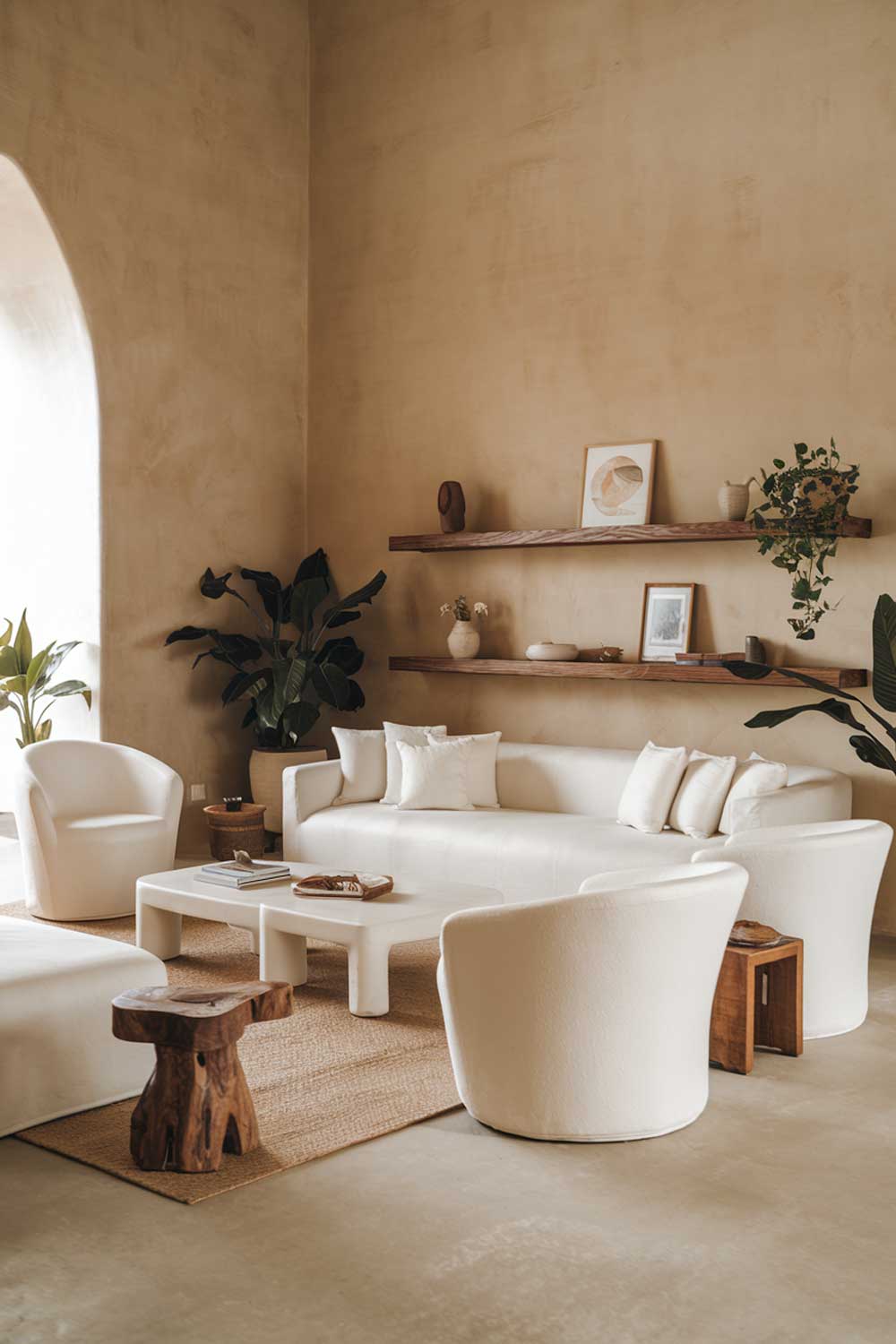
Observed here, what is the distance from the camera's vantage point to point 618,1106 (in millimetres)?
3309

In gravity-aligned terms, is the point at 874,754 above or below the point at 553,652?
below

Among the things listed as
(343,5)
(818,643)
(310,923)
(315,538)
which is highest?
(343,5)

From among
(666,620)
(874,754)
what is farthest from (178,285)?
(874,754)

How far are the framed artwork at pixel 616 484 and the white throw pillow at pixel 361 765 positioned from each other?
5.03 feet

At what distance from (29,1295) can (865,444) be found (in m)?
4.69

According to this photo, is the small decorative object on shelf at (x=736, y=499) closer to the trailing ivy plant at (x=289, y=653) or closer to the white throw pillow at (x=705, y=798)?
the white throw pillow at (x=705, y=798)

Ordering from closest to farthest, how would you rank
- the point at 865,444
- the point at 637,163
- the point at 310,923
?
the point at 310,923, the point at 865,444, the point at 637,163

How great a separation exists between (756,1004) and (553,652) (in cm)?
273

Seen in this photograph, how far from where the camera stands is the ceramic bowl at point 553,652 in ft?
21.7

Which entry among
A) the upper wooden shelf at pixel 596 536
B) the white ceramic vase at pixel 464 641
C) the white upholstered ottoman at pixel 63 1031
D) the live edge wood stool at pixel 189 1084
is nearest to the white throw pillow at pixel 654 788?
the upper wooden shelf at pixel 596 536

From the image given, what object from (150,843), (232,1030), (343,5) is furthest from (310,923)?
(343,5)

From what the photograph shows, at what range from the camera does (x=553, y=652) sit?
6.62m

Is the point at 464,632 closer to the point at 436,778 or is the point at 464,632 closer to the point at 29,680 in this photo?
the point at 436,778

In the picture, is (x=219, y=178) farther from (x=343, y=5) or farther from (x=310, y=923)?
(x=310, y=923)
